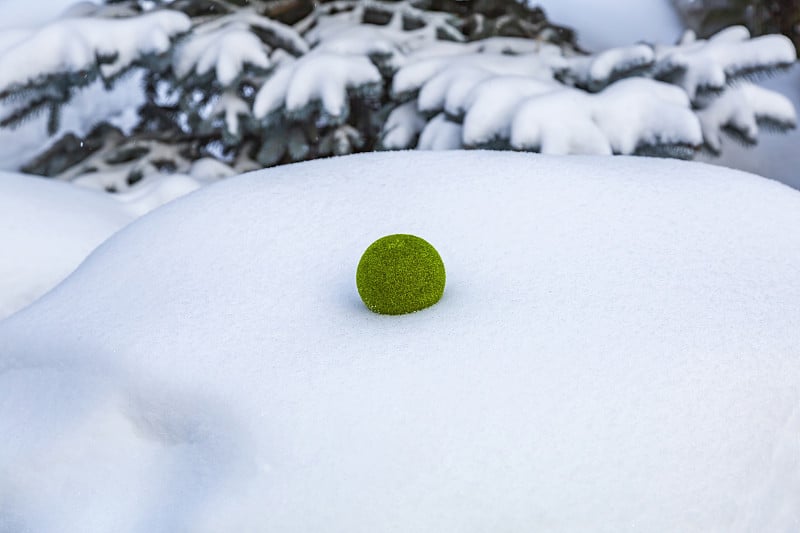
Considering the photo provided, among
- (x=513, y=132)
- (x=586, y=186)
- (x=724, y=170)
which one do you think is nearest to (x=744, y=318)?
(x=586, y=186)

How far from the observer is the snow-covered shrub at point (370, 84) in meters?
2.80

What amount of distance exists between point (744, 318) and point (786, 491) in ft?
1.04

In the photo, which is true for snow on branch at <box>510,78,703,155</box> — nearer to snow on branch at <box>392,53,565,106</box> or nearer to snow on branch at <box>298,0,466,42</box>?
snow on branch at <box>392,53,565,106</box>

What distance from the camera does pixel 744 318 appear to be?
142cm

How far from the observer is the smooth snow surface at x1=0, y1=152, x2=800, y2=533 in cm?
118

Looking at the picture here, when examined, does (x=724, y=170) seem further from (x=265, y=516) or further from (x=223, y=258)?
(x=265, y=516)

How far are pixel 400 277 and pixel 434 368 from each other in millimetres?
219

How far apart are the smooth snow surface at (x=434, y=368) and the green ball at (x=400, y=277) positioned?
0.10ft

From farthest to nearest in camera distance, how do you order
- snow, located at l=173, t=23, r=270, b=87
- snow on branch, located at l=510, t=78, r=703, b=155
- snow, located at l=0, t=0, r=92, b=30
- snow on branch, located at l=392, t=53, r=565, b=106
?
snow, located at l=0, t=0, r=92, b=30 < snow, located at l=173, t=23, r=270, b=87 < snow on branch, located at l=392, t=53, r=565, b=106 < snow on branch, located at l=510, t=78, r=703, b=155

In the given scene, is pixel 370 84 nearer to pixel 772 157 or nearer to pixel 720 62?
pixel 720 62

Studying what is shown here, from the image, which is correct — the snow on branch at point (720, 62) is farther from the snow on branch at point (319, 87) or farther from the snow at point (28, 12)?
the snow at point (28, 12)

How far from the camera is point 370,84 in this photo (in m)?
3.22

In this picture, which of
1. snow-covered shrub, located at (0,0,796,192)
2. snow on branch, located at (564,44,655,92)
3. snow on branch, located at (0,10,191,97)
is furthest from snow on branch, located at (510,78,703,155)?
snow on branch, located at (0,10,191,97)

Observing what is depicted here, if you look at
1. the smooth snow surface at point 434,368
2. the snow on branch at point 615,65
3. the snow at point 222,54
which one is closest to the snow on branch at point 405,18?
the snow at point 222,54
